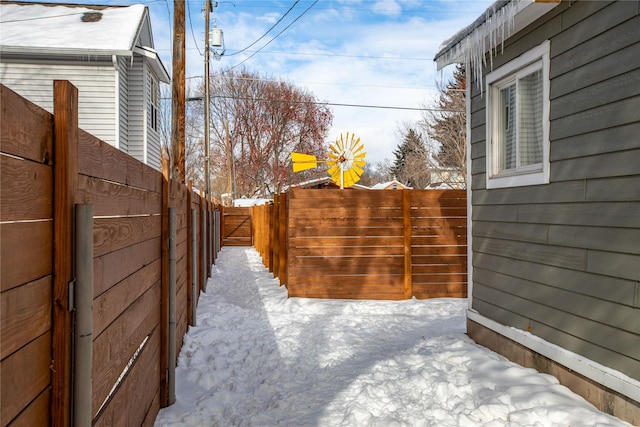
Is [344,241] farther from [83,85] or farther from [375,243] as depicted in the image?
[83,85]

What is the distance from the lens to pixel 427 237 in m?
7.57

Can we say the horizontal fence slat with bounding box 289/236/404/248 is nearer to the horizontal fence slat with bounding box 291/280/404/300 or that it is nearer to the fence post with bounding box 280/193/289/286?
the horizontal fence slat with bounding box 291/280/404/300

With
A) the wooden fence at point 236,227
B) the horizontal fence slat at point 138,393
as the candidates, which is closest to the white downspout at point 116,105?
the horizontal fence slat at point 138,393

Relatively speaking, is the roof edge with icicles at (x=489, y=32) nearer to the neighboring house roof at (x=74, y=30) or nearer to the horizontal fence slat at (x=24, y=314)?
the horizontal fence slat at (x=24, y=314)

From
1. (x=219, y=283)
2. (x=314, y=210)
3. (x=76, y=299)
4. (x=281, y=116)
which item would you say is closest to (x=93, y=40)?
(x=219, y=283)

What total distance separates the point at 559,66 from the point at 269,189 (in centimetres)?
3478

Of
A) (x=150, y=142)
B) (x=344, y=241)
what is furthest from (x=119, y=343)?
(x=150, y=142)

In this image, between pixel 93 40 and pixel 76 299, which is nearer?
pixel 76 299

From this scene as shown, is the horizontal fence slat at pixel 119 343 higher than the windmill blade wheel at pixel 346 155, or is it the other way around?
the windmill blade wheel at pixel 346 155

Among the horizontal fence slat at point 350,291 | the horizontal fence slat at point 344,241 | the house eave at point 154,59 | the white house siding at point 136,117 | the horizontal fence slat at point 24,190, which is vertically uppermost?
the house eave at point 154,59

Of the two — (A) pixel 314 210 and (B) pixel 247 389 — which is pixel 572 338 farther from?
(A) pixel 314 210

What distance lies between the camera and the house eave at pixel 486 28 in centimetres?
382

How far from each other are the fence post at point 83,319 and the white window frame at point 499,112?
3.58m

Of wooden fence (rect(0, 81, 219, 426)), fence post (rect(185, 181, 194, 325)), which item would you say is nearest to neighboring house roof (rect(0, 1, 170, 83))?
fence post (rect(185, 181, 194, 325))
